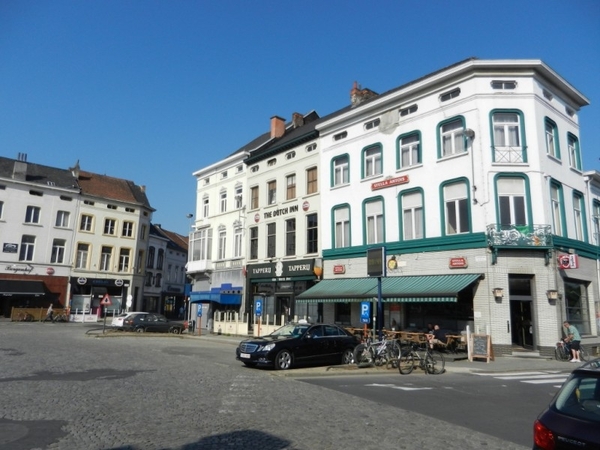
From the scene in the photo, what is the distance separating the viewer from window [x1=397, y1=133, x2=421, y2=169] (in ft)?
78.1

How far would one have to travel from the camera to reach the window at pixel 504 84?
838 inches

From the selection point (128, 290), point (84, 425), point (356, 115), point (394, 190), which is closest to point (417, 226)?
point (394, 190)

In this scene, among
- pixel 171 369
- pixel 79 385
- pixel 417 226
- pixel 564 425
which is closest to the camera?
pixel 564 425

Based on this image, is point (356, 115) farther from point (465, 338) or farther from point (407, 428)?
point (407, 428)

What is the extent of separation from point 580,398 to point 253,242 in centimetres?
2960

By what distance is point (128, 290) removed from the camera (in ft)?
165

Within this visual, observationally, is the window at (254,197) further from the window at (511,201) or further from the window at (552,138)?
the window at (552,138)

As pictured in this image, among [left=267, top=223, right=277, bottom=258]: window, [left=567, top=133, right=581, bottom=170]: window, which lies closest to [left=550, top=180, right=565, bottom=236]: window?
[left=567, top=133, right=581, bottom=170]: window

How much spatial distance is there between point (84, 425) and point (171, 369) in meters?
6.72

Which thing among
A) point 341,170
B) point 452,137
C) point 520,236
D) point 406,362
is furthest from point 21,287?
point 520,236

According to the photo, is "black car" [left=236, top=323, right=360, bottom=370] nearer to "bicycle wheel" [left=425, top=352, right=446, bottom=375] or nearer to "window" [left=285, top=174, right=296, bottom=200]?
"bicycle wheel" [left=425, top=352, right=446, bottom=375]

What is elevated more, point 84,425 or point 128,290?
point 128,290

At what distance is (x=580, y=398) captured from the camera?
425 centimetres

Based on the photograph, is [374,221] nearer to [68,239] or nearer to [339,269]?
[339,269]
